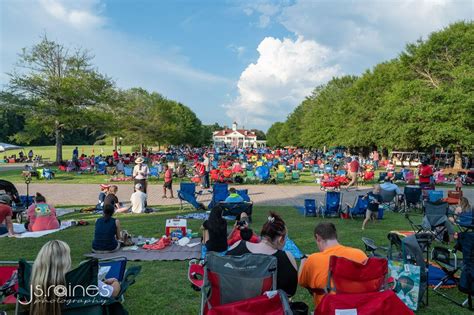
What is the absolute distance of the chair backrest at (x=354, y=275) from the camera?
3.37m

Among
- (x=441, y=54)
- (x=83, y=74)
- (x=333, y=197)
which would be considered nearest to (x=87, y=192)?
(x=333, y=197)

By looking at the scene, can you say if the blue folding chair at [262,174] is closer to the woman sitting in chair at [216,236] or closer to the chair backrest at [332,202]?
the chair backrest at [332,202]

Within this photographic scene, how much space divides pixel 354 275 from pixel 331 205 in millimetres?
8064

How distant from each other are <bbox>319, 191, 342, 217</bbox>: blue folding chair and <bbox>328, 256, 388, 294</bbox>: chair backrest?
778 centimetres

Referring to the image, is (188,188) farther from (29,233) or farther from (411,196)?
(411,196)

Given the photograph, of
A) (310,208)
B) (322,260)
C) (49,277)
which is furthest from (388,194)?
(49,277)

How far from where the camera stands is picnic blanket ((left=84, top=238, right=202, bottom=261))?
6.71 m

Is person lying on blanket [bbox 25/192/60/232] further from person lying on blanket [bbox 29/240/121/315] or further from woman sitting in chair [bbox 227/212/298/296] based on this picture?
woman sitting in chair [bbox 227/212/298/296]

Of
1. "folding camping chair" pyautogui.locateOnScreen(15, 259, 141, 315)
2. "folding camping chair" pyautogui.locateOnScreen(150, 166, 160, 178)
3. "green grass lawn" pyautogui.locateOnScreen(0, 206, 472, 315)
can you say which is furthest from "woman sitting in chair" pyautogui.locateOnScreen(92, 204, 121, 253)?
"folding camping chair" pyautogui.locateOnScreen(150, 166, 160, 178)

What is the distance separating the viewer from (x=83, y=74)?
32344 mm

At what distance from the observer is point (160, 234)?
8.70 metres

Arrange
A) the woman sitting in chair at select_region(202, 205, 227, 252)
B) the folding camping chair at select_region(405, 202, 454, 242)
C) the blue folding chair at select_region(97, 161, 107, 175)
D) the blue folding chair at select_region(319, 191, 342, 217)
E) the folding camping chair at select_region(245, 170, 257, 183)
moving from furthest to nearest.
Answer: the blue folding chair at select_region(97, 161, 107, 175), the folding camping chair at select_region(245, 170, 257, 183), the blue folding chair at select_region(319, 191, 342, 217), the folding camping chair at select_region(405, 202, 454, 242), the woman sitting in chair at select_region(202, 205, 227, 252)

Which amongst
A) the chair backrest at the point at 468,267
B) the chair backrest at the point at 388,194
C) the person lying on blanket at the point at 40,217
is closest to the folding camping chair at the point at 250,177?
the chair backrest at the point at 388,194

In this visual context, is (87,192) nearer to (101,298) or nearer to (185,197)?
(185,197)
